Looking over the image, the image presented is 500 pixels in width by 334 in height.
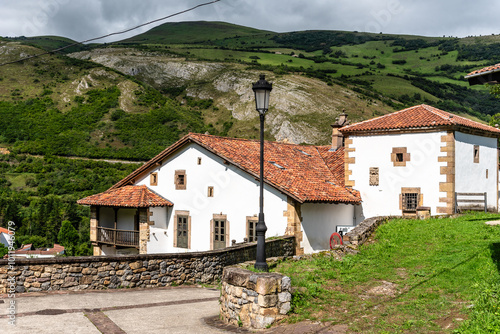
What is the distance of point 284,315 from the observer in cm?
782

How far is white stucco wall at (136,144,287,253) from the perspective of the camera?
1972 centimetres

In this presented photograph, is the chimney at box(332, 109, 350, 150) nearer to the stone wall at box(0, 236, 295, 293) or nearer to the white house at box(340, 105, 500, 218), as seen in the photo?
the white house at box(340, 105, 500, 218)

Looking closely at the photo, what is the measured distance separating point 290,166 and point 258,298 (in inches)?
604

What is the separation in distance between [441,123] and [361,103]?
80800mm

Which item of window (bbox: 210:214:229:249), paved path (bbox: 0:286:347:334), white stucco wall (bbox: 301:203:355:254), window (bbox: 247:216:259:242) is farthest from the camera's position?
window (bbox: 210:214:229:249)

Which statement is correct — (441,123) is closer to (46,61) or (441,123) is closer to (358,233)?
(358,233)

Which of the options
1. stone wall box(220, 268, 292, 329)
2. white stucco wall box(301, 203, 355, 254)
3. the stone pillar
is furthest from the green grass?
the stone pillar

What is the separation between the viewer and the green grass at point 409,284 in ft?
22.7

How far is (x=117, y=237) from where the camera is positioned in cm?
2361

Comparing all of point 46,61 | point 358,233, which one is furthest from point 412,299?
point 46,61

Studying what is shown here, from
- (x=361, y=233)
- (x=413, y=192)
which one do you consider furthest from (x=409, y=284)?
(x=413, y=192)

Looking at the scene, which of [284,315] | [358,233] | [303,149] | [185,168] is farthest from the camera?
[303,149]

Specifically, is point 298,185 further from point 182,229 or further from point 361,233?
point 361,233

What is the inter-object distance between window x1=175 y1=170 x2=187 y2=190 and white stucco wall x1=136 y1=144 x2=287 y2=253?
19 centimetres
